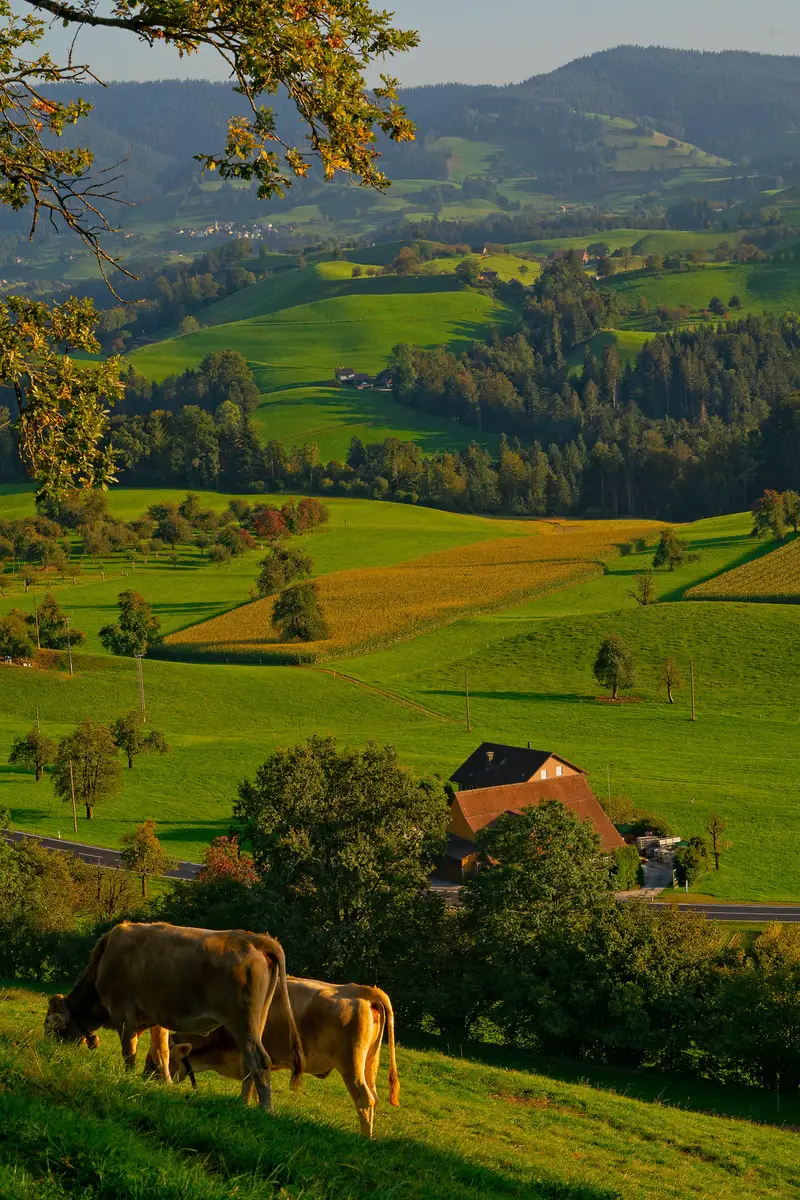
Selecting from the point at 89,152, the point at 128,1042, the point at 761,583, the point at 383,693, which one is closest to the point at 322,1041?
the point at 128,1042

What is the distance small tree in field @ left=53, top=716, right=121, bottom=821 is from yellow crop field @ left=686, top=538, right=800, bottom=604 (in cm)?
6737

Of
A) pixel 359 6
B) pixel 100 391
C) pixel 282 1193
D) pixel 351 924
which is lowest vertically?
pixel 351 924

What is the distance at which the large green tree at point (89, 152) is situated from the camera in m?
15.7

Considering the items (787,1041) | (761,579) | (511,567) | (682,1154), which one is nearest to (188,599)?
(511,567)

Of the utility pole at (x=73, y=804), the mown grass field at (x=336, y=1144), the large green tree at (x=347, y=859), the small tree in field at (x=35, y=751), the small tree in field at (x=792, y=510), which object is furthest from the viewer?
the small tree in field at (x=792, y=510)

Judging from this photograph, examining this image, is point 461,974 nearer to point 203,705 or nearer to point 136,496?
point 203,705

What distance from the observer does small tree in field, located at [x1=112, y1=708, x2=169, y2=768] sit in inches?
3238

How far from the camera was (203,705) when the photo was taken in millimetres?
97750

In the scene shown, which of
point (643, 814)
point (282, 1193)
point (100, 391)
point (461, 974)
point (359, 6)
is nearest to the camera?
point (282, 1193)

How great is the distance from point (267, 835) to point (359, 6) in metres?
28.3

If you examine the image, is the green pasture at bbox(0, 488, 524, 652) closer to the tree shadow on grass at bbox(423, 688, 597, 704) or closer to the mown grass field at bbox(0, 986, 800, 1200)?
the tree shadow on grass at bbox(423, 688, 597, 704)

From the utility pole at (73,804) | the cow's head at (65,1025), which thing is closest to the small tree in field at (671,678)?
the utility pole at (73,804)

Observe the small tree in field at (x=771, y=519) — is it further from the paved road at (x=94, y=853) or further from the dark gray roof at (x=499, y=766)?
the paved road at (x=94, y=853)

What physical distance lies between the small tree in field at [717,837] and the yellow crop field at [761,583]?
188 feet
